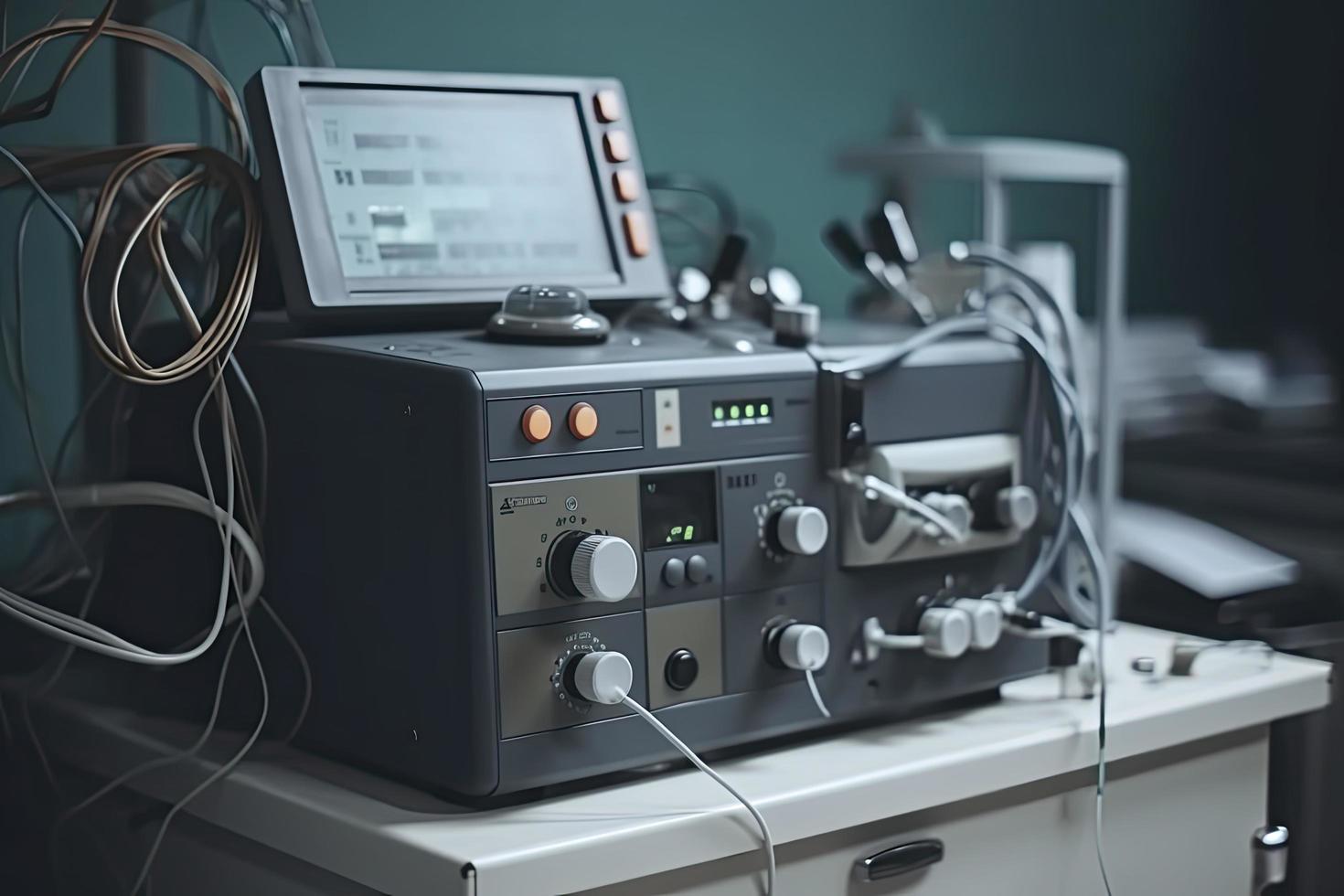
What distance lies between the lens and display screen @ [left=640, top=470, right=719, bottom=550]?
0.88m

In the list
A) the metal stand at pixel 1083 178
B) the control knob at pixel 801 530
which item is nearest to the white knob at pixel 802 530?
the control knob at pixel 801 530

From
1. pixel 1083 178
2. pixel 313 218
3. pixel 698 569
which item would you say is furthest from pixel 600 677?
pixel 1083 178

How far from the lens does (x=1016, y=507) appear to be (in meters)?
1.04

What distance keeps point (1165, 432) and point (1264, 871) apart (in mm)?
896

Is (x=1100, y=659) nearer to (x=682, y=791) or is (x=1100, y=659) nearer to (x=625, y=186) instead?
(x=682, y=791)

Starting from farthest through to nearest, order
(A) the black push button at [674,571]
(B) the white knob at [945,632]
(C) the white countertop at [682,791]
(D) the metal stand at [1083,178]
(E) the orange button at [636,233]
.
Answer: (D) the metal stand at [1083,178], (E) the orange button at [636,233], (B) the white knob at [945,632], (A) the black push button at [674,571], (C) the white countertop at [682,791]

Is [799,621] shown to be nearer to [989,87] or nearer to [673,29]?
[673,29]

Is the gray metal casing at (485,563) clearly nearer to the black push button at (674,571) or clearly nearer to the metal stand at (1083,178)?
the black push button at (674,571)

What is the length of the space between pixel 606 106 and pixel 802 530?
1.28 feet

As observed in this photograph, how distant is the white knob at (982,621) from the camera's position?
102cm

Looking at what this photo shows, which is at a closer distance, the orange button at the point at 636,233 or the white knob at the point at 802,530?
the white knob at the point at 802,530

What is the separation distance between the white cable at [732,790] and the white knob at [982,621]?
0.24 metres

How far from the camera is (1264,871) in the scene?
1.17 m

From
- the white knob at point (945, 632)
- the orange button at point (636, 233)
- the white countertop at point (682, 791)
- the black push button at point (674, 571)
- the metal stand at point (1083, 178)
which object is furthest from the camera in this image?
the metal stand at point (1083, 178)
